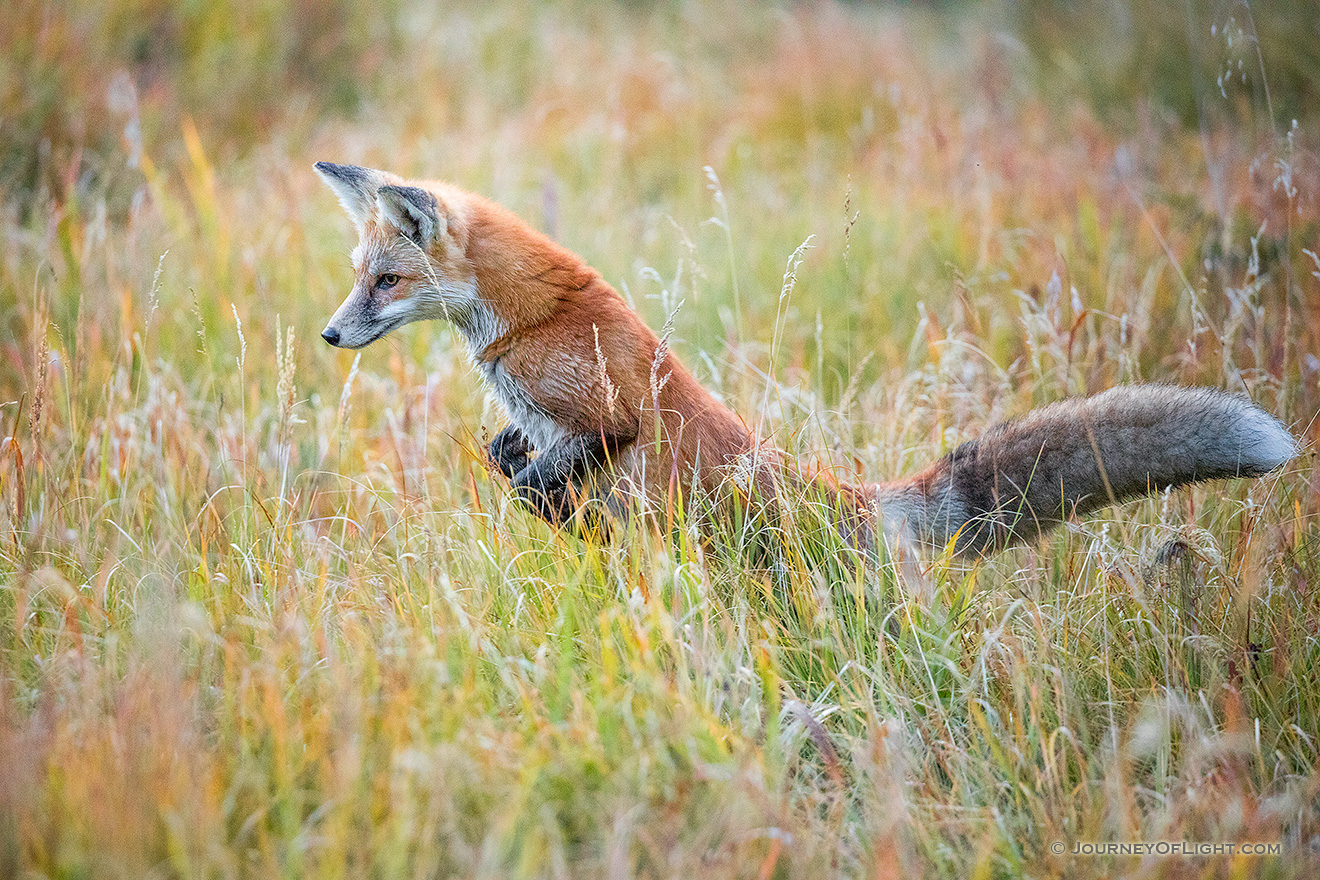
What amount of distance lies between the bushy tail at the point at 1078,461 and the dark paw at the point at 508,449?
55.6 inches

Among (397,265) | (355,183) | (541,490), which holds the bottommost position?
(541,490)

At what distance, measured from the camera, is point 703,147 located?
26.4 ft

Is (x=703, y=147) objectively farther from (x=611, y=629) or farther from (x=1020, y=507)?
(x=611, y=629)

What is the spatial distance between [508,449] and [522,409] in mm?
360

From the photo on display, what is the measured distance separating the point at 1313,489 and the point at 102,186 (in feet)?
20.9

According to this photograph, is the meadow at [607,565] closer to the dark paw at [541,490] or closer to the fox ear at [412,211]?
the dark paw at [541,490]

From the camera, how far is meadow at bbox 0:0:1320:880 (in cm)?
204

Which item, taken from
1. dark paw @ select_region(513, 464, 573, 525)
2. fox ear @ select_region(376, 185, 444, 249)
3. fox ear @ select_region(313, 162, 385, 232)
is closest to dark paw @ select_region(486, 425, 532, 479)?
dark paw @ select_region(513, 464, 573, 525)

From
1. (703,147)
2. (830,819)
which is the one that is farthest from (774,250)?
(830,819)

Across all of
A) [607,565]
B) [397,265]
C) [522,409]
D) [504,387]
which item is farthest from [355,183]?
[607,565]

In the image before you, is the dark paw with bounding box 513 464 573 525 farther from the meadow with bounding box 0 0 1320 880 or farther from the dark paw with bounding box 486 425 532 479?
the dark paw with bounding box 486 425 532 479

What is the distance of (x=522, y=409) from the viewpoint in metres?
3.36

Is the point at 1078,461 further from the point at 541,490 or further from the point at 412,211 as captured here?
the point at 412,211

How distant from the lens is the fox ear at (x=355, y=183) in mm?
3422
